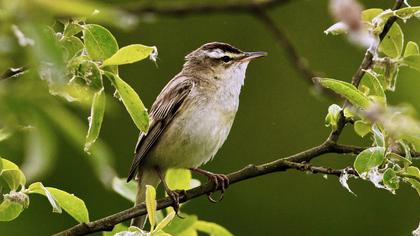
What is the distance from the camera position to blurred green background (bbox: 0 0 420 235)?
6863 mm

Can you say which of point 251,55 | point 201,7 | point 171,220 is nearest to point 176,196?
point 171,220

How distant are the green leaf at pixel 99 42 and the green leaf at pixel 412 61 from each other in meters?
0.81

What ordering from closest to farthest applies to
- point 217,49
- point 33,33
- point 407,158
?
1. point 33,33
2. point 407,158
3. point 217,49

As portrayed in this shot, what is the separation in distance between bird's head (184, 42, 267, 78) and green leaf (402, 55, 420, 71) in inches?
71.1

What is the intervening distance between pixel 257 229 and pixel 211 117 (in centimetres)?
353

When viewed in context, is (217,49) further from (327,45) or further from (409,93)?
(327,45)

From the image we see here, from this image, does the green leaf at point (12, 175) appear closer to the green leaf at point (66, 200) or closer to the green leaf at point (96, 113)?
the green leaf at point (66, 200)

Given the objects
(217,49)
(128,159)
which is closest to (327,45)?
(128,159)

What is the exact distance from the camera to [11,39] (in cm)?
90

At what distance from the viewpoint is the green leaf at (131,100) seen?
5.43 feet

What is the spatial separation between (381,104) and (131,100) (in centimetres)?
61

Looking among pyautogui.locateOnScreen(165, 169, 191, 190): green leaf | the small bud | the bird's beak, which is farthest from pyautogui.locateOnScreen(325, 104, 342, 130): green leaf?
the bird's beak

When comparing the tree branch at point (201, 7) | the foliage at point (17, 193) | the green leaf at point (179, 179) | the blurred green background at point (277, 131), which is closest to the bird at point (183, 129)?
the green leaf at point (179, 179)

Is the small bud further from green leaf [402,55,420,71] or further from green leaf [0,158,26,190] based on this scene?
green leaf [402,55,420,71]
